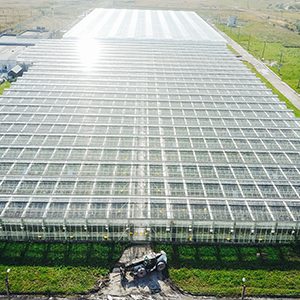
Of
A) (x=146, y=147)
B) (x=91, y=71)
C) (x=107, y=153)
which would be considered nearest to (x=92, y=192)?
(x=107, y=153)

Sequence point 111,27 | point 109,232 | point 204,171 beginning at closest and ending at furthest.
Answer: point 109,232 < point 204,171 < point 111,27

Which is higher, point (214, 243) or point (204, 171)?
point (204, 171)

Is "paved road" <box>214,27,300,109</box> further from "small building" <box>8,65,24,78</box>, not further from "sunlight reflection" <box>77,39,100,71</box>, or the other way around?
"small building" <box>8,65,24,78</box>

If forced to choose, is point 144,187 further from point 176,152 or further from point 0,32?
point 0,32

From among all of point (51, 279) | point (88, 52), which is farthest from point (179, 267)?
point (88, 52)

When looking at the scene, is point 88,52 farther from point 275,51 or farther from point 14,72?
point 275,51

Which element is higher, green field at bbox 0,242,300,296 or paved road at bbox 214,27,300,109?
paved road at bbox 214,27,300,109

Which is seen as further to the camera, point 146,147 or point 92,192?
point 146,147

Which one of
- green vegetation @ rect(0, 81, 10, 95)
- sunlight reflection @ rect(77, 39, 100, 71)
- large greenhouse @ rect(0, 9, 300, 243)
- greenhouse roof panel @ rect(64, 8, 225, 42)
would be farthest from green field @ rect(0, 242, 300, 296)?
greenhouse roof panel @ rect(64, 8, 225, 42)
